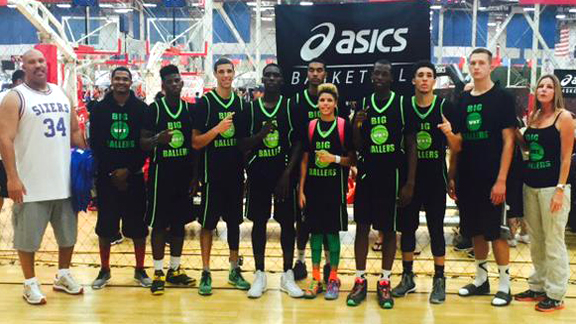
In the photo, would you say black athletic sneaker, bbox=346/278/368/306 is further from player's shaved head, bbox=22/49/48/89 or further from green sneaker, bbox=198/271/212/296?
player's shaved head, bbox=22/49/48/89

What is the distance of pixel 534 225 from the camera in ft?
12.0

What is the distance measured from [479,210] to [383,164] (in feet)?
2.29

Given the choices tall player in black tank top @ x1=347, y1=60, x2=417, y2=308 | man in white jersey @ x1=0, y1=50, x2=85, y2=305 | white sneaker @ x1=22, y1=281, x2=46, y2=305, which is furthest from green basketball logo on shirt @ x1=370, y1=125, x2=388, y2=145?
white sneaker @ x1=22, y1=281, x2=46, y2=305

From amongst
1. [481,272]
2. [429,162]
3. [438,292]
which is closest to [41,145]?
[429,162]

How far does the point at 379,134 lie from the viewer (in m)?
3.61

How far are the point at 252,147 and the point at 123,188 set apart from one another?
3.05 ft

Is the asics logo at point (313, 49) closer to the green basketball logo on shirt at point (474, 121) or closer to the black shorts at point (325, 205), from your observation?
the black shorts at point (325, 205)

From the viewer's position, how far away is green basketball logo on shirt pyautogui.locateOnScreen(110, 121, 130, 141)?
3861 mm

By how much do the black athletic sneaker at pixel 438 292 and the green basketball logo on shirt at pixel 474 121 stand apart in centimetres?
102

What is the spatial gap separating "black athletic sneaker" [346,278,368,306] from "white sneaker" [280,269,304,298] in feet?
1.10

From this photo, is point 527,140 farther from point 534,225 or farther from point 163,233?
point 163,233

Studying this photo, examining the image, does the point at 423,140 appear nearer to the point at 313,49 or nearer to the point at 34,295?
the point at 313,49

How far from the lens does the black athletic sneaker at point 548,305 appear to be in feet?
11.9

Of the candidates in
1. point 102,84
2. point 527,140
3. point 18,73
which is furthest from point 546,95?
point 102,84
